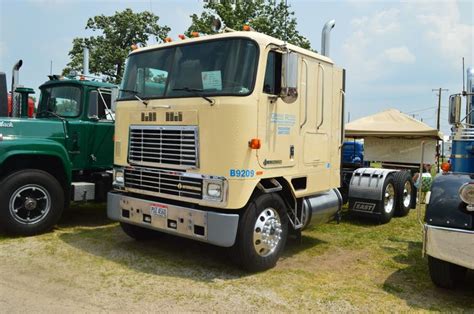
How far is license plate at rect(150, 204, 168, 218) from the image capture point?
5171mm

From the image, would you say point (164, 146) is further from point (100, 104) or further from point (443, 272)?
point (443, 272)

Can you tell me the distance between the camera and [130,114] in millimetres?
5715

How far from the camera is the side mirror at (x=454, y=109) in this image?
497 centimetres

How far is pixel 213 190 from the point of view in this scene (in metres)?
4.83

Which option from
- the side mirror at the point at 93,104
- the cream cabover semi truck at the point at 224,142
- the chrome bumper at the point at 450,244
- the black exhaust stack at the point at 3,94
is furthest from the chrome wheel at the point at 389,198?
the black exhaust stack at the point at 3,94

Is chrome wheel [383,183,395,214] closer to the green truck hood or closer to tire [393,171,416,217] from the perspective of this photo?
tire [393,171,416,217]

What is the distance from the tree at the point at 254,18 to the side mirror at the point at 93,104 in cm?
1030

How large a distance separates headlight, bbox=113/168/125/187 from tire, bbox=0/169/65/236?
1326 mm

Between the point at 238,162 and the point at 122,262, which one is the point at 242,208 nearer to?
the point at 238,162

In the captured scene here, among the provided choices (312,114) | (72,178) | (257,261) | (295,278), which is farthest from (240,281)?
(72,178)

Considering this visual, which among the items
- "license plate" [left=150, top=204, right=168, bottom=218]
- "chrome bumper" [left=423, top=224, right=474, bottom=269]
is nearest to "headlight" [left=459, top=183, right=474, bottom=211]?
"chrome bumper" [left=423, top=224, right=474, bottom=269]

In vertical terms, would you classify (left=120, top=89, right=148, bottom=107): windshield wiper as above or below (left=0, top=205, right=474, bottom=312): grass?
above

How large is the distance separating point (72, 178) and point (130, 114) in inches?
97.3

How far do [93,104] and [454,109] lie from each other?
5.69m
